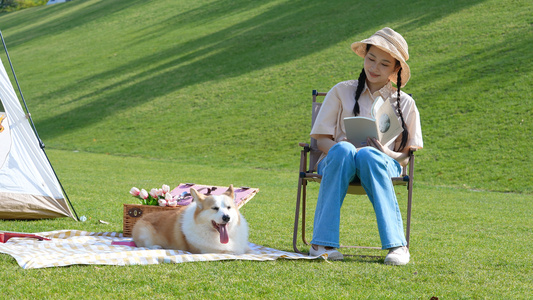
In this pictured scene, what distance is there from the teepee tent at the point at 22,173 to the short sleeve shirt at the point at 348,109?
8.05ft

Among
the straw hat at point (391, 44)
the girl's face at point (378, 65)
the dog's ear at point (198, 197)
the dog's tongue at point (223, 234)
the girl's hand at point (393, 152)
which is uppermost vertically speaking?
the straw hat at point (391, 44)

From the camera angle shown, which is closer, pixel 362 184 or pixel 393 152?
pixel 362 184

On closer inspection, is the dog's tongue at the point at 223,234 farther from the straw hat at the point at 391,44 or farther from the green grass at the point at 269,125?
the straw hat at the point at 391,44

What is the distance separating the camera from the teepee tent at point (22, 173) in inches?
175

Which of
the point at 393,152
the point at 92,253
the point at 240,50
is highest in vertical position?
the point at 240,50

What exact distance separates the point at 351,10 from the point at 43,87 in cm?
1187

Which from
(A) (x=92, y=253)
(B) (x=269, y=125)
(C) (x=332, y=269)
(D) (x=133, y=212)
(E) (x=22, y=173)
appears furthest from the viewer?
(B) (x=269, y=125)

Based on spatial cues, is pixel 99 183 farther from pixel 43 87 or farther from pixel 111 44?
pixel 111 44

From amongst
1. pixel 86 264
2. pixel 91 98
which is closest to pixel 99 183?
pixel 86 264

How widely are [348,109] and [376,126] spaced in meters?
0.36

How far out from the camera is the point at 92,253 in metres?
3.03

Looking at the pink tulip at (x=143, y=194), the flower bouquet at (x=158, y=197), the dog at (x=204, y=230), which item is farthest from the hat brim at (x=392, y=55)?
the pink tulip at (x=143, y=194)

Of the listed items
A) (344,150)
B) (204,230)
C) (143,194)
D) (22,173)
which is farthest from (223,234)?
(22,173)

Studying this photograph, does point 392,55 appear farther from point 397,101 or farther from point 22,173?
point 22,173
